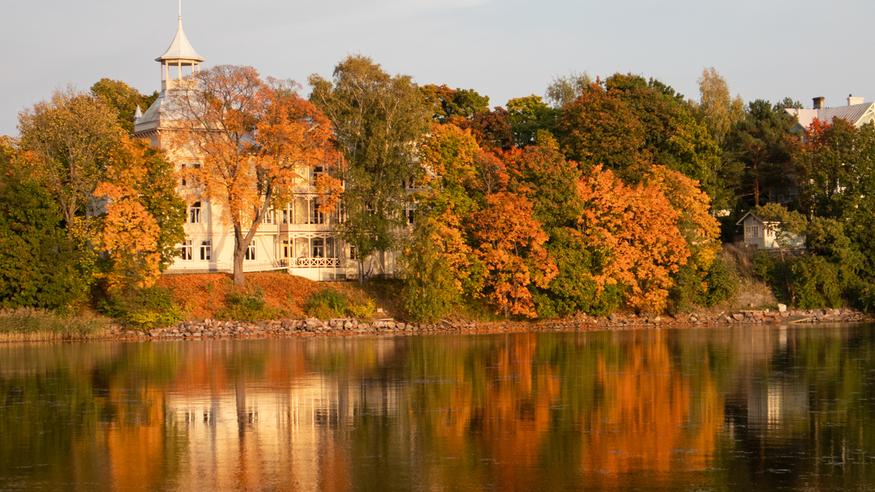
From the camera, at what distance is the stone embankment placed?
57.6 m

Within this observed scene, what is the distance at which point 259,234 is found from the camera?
6938 centimetres

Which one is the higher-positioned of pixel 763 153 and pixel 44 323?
pixel 763 153

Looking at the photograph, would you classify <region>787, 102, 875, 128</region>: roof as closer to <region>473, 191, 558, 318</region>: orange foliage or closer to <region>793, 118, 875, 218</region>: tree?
<region>793, 118, 875, 218</region>: tree

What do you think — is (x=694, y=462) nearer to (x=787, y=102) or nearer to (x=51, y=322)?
(x=51, y=322)

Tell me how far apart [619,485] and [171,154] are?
4709 centimetres

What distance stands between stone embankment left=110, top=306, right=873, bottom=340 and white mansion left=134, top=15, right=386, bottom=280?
8075mm

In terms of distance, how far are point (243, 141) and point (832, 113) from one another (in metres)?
51.5

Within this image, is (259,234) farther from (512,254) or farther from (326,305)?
(512,254)

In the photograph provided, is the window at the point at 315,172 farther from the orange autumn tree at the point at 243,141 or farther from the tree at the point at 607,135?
the tree at the point at 607,135

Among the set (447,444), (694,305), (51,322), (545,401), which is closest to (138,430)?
(447,444)

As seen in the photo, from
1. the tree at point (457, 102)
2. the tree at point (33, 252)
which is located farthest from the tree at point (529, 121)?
the tree at point (33, 252)

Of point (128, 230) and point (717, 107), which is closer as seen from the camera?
point (128, 230)

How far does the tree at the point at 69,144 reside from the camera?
61.5 metres

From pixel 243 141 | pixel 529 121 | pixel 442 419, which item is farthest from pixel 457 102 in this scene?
pixel 442 419
